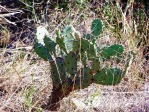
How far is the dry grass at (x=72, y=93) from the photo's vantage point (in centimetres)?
254

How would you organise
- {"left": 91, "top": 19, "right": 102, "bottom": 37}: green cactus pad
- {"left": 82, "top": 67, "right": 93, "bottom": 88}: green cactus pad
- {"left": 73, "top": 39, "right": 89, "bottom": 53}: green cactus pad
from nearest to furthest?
1. {"left": 73, "top": 39, "right": 89, "bottom": 53}: green cactus pad
2. {"left": 82, "top": 67, "right": 93, "bottom": 88}: green cactus pad
3. {"left": 91, "top": 19, "right": 102, "bottom": 37}: green cactus pad

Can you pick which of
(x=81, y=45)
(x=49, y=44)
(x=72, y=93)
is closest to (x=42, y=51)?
(x=49, y=44)

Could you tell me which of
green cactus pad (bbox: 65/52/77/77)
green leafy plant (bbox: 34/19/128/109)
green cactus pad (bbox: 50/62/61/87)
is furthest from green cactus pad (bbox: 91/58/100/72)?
green cactus pad (bbox: 50/62/61/87)

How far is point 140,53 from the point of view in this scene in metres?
3.29

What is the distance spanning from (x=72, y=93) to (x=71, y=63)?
36 cm

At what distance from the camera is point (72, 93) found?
2.66 m

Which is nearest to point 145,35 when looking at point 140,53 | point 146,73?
point 140,53

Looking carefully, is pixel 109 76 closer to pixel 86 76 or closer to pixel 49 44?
pixel 86 76

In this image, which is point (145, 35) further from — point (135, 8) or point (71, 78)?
point (71, 78)

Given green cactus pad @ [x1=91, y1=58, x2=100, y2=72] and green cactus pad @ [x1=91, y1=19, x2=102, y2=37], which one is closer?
green cactus pad @ [x1=91, y1=58, x2=100, y2=72]

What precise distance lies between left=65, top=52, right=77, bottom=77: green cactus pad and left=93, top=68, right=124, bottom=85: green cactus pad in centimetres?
14

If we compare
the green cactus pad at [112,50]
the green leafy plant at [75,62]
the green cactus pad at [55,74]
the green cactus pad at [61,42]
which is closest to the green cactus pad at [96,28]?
the green leafy plant at [75,62]

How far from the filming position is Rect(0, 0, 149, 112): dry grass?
8.34 ft

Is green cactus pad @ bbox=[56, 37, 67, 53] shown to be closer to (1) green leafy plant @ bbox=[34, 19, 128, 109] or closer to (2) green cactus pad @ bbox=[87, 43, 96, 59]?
(1) green leafy plant @ bbox=[34, 19, 128, 109]
